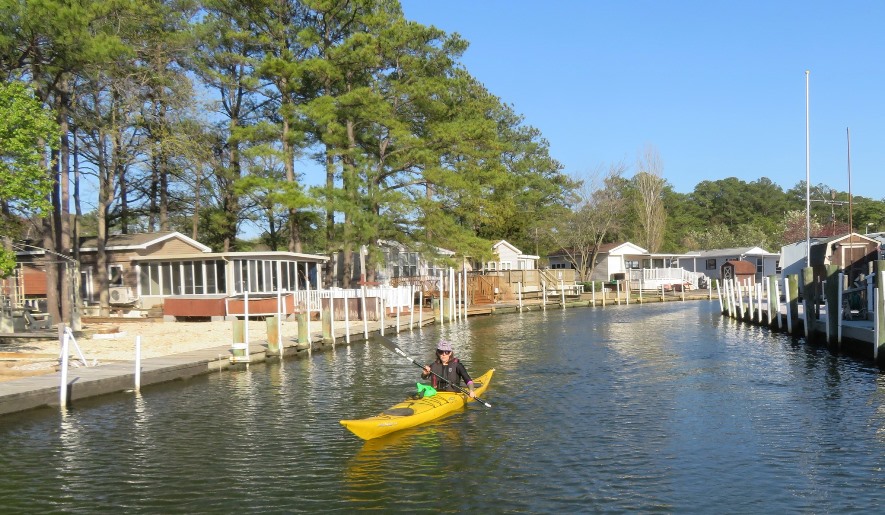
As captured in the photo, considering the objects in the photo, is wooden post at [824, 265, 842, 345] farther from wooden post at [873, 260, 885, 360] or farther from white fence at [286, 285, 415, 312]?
white fence at [286, 285, 415, 312]

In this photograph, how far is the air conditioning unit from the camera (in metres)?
41.8

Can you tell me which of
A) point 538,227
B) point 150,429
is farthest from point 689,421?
point 538,227

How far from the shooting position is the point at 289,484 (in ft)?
40.4

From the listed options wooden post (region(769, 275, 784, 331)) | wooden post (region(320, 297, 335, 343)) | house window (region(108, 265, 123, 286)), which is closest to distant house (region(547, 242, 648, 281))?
wooden post (region(769, 275, 784, 331))

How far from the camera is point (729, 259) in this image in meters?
82.3

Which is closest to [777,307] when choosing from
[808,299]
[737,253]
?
[808,299]

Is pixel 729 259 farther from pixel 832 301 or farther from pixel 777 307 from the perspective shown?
pixel 832 301

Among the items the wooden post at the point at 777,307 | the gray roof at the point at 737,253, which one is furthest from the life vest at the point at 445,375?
the gray roof at the point at 737,253

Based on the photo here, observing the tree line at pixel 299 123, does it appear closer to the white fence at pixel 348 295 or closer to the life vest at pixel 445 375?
the white fence at pixel 348 295

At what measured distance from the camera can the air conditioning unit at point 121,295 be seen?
1647 inches

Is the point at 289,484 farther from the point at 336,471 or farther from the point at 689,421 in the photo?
the point at 689,421

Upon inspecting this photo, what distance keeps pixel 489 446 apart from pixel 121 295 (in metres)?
32.1

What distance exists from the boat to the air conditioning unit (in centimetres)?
2870

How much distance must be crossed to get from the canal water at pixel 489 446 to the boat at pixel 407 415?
22 cm
